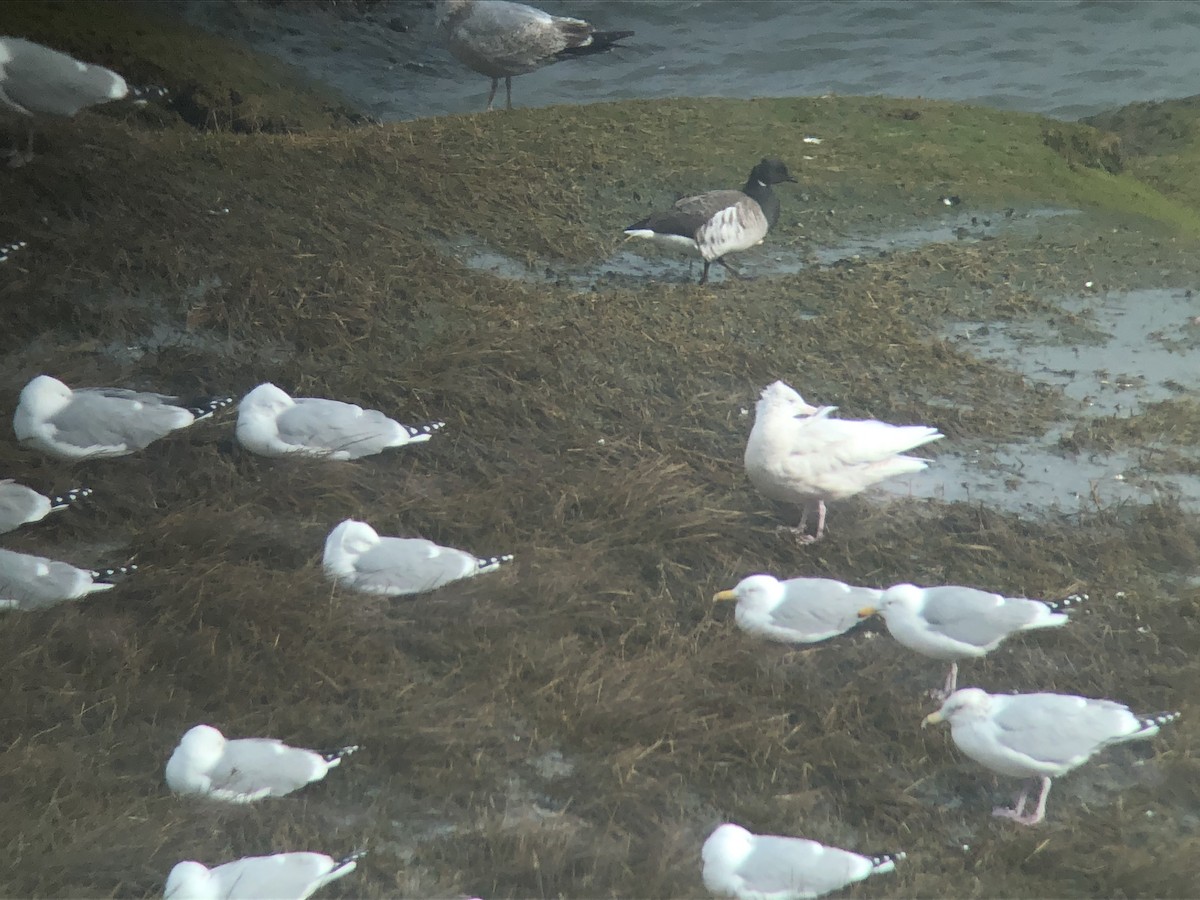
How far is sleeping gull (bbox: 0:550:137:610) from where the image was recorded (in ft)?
5.52

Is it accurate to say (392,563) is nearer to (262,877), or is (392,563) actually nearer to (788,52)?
(262,877)

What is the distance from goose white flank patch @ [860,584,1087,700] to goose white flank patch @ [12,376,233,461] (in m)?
1.20

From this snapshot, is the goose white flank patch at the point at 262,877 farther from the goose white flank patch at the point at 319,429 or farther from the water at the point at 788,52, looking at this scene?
the water at the point at 788,52

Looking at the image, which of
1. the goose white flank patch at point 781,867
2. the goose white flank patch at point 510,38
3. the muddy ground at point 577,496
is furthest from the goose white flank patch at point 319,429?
the goose white flank patch at point 781,867

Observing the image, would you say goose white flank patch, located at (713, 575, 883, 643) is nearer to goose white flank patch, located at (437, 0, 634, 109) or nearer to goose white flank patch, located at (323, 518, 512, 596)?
goose white flank patch, located at (323, 518, 512, 596)

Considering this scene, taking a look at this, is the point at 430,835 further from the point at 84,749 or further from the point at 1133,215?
the point at 1133,215

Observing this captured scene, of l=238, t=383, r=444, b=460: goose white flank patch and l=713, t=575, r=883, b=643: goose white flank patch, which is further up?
l=238, t=383, r=444, b=460: goose white flank patch

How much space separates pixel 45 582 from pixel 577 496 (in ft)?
2.90

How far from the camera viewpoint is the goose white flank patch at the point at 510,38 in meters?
2.03

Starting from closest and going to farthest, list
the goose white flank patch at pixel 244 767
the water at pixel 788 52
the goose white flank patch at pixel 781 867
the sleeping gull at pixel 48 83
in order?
1. the goose white flank patch at pixel 781 867
2. the goose white flank patch at pixel 244 767
3. the water at pixel 788 52
4. the sleeping gull at pixel 48 83

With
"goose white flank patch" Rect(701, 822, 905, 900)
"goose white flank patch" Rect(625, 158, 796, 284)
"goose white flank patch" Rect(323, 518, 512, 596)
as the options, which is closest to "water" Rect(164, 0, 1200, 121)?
"goose white flank patch" Rect(625, 158, 796, 284)

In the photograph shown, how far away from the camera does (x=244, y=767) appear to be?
4.83 feet

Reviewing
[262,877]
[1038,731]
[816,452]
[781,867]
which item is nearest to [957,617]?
[1038,731]

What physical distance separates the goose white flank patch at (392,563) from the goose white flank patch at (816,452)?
0.45 metres
